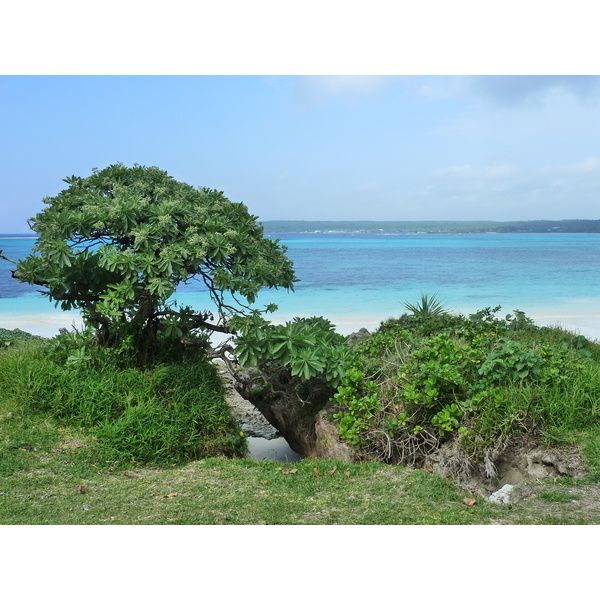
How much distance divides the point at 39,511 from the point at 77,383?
161 centimetres

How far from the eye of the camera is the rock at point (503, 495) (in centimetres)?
386

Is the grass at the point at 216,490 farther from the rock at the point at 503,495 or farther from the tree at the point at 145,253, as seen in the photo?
the tree at the point at 145,253

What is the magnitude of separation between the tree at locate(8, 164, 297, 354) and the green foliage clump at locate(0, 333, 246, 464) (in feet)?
1.22

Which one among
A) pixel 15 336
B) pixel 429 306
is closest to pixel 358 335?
pixel 429 306

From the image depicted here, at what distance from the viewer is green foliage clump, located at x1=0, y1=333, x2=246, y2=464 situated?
482 cm

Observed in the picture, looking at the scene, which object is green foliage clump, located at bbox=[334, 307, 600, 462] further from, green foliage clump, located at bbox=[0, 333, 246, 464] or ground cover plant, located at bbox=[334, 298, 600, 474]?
green foliage clump, located at bbox=[0, 333, 246, 464]

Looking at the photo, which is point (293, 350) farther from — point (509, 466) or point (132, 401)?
point (509, 466)

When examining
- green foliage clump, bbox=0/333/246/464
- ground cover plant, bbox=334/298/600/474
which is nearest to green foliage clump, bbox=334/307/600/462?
ground cover plant, bbox=334/298/600/474

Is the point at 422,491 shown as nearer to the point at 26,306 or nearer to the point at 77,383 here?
the point at 77,383

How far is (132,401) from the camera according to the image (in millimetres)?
5121

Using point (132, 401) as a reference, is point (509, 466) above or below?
below

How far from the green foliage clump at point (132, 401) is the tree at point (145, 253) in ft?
1.22

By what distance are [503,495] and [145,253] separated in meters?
3.10

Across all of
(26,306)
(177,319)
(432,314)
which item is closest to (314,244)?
(26,306)
